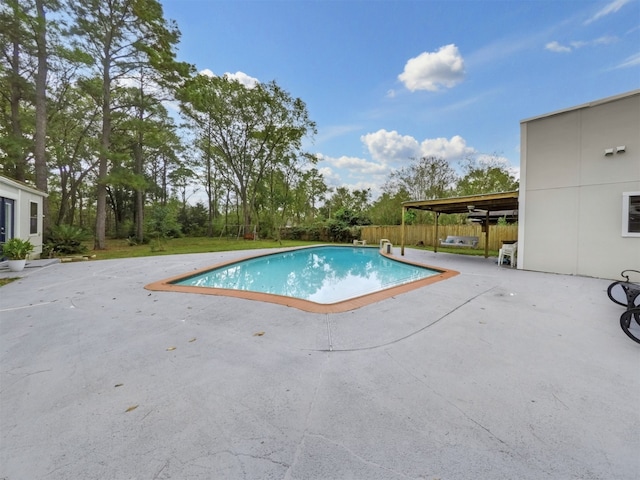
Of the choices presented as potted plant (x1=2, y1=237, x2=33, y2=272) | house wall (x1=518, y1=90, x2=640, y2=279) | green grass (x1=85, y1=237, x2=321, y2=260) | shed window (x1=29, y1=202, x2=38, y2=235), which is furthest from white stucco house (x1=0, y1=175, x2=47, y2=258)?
house wall (x1=518, y1=90, x2=640, y2=279)

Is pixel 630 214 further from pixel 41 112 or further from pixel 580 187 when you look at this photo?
pixel 41 112

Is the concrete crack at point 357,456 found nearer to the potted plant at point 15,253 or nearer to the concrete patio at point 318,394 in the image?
the concrete patio at point 318,394

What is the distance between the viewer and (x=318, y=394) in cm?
198

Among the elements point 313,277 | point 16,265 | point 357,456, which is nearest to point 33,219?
point 16,265

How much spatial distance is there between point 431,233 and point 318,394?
1562cm

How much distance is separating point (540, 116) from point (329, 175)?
23.3 meters

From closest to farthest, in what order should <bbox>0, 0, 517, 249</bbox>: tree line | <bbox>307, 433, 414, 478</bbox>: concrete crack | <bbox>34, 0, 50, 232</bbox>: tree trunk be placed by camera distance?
<bbox>307, 433, 414, 478</bbox>: concrete crack < <bbox>34, 0, 50, 232</bbox>: tree trunk < <bbox>0, 0, 517, 249</bbox>: tree line

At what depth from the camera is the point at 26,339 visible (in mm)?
2953

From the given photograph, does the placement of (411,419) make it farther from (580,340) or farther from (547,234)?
(547,234)

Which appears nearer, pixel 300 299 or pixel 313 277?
pixel 300 299

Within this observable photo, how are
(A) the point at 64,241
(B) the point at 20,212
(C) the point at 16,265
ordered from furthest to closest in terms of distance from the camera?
(A) the point at 64,241 < (B) the point at 20,212 < (C) the point at 16,265

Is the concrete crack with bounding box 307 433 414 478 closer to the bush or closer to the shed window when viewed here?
the shed window

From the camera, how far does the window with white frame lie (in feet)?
19.2

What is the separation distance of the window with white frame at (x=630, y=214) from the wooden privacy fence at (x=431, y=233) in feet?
22.8
